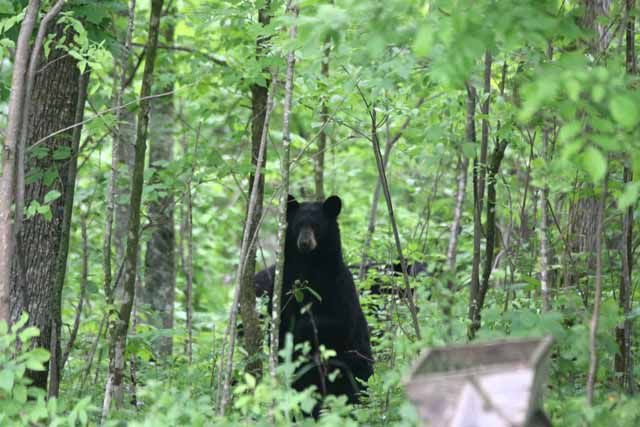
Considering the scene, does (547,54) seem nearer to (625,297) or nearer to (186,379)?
(625,297)

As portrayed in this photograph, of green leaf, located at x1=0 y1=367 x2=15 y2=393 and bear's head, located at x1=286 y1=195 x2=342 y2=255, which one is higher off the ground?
bear's head, located at x1=286 y1=195 x2=342 y2=255

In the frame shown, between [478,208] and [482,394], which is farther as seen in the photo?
[478,208]

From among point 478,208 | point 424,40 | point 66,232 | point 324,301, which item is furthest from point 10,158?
point 324,301

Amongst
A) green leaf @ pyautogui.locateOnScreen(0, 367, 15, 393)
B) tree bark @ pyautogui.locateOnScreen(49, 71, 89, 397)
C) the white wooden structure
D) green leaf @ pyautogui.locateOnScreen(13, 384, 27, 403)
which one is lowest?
green leaf @ pyautogui.locateOnScreen(13, 384, 27, 403)

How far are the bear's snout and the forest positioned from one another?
15 millimetres

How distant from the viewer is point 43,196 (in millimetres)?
6508

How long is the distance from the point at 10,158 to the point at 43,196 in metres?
1.39

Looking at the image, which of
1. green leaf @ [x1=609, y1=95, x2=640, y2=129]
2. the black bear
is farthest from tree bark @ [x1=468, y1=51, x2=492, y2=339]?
→ green leaf @ [x1=609, y1=95, x2=640, y2=129]

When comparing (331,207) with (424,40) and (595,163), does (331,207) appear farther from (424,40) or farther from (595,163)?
(595,163)

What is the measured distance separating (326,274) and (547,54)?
320cm

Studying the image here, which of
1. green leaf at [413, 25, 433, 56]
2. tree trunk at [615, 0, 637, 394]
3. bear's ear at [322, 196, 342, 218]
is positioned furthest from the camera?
bear's ear at [322, 196, 342, 218]

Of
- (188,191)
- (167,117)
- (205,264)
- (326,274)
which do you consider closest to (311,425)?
(188,191)

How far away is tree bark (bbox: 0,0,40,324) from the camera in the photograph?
5.10 meters

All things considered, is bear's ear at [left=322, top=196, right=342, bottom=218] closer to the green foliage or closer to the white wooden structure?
the green foliage
